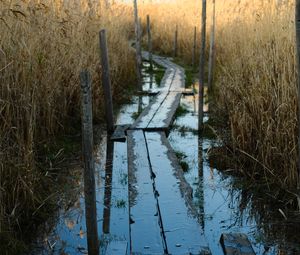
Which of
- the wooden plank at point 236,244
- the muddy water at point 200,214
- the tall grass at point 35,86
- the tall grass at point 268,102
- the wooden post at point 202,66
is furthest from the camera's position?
the wooden post at point 202,66

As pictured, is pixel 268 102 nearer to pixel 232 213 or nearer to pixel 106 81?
pixel 232 213

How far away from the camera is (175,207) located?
10.5ft

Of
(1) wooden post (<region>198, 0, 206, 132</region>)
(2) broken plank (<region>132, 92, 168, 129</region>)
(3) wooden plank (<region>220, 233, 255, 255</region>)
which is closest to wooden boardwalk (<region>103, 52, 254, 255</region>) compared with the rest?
(3) wooden plank (<region>220, 233, 255, 255</region>)

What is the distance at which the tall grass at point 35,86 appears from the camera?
121 inches

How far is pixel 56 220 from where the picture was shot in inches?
128

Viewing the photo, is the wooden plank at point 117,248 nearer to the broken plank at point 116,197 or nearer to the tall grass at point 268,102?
the broken plank at point 116,197

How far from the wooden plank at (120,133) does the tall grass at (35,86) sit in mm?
480

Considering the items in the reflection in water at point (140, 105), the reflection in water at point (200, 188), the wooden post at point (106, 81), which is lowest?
the reflection in water at point (140, 105)

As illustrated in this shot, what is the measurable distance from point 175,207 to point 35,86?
148cm

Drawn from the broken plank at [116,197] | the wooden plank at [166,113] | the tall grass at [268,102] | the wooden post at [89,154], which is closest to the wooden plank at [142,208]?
the broken plank at [116,197]

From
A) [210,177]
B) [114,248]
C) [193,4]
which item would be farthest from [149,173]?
[193,4]

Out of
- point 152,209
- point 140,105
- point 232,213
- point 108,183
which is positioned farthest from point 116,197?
point 140,105

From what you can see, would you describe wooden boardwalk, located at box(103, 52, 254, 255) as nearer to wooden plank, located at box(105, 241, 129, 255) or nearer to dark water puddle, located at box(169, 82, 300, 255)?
wooden plank, located at box(105, 241, 129, 255)

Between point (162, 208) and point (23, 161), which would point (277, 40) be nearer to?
point (162, 208)
